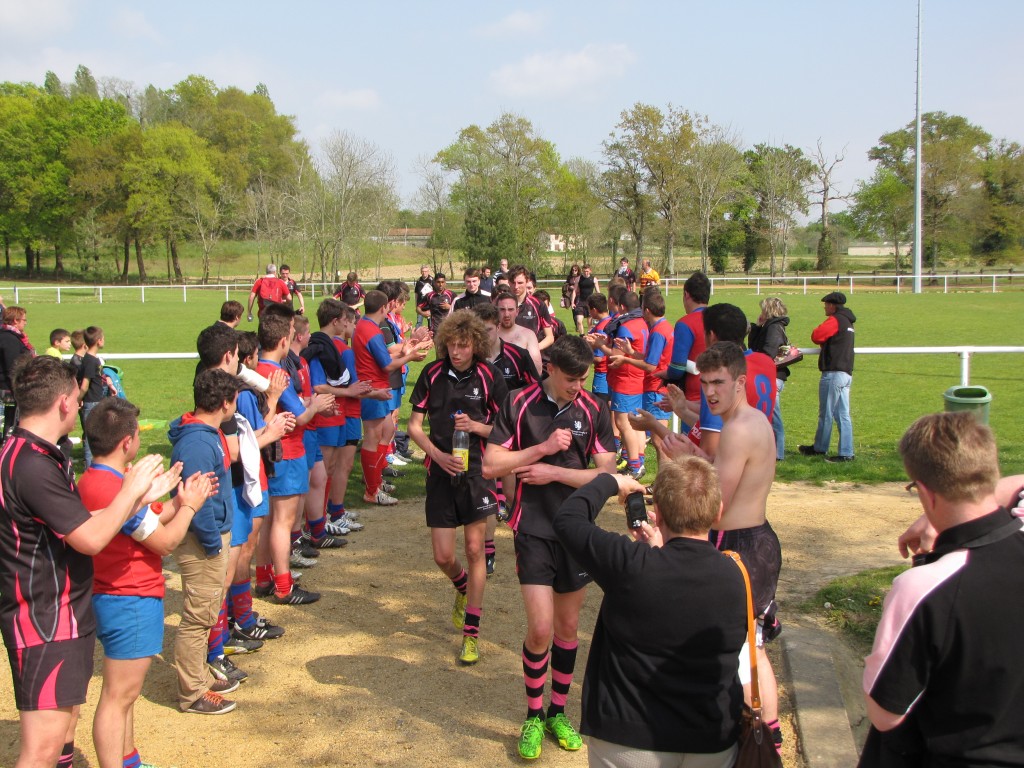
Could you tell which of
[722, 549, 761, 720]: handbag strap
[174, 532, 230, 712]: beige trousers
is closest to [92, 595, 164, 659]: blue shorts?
[174, 532, 230, 712]: beige trousers

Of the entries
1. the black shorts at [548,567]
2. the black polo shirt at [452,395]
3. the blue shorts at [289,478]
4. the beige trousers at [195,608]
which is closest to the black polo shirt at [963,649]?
the black shorts at [548,567]

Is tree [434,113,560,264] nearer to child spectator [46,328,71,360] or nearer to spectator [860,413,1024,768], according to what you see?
child spectator [46,328,71,360]

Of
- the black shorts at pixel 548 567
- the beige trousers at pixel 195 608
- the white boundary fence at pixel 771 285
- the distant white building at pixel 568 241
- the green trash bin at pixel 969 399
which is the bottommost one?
the beige trousers at pixel 195 608

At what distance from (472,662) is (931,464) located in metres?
3.80

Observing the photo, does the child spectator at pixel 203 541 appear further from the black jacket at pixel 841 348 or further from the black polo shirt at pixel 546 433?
the black jacket at pixel 841 348

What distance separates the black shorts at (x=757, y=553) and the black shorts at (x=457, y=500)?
1852mm

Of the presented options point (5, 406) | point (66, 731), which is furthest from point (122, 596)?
point (5, 406)

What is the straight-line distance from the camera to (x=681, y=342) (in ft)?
21.0

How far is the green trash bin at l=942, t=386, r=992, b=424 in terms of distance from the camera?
5.79 metres

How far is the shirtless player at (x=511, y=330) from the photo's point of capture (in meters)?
8.18

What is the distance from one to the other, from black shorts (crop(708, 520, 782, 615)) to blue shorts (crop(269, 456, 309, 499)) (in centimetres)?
328

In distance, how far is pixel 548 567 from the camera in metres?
4.42

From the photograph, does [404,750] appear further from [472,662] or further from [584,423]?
[584,423]

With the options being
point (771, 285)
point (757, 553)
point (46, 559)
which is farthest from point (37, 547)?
point (771, 285)
